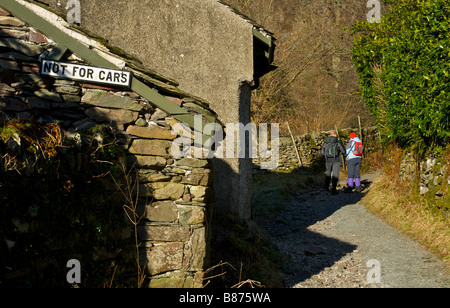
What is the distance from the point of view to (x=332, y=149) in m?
12.6

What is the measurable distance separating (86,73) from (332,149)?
363 inches

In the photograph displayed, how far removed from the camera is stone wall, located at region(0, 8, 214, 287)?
4.70 m

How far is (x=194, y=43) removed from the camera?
7.72 m

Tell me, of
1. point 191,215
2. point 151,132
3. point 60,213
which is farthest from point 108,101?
point 191,215

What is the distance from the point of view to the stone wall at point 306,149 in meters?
17.3

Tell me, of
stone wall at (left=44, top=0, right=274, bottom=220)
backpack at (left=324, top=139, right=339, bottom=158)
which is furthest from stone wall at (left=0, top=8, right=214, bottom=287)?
backpack at (left=324, top=139, right=339, bottom=158)

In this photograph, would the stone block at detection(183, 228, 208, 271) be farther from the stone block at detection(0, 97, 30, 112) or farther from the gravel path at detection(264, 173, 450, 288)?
the stone block at detection(0, 97, 30, 112)

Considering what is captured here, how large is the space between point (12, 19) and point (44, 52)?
1.69ft

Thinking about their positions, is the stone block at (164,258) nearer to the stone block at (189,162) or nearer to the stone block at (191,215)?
the stone block at (191,215)

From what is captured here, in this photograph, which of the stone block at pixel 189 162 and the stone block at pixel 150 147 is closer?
the stone block at pixel 150 147

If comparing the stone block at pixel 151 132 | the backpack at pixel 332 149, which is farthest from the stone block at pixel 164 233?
the backpack at pixel 332 149

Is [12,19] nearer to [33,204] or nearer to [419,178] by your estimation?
[33,204]

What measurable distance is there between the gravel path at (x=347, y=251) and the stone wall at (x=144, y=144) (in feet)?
7.84

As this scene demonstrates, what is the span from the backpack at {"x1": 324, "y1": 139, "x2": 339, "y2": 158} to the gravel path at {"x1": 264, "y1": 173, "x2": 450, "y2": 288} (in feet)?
5.12
